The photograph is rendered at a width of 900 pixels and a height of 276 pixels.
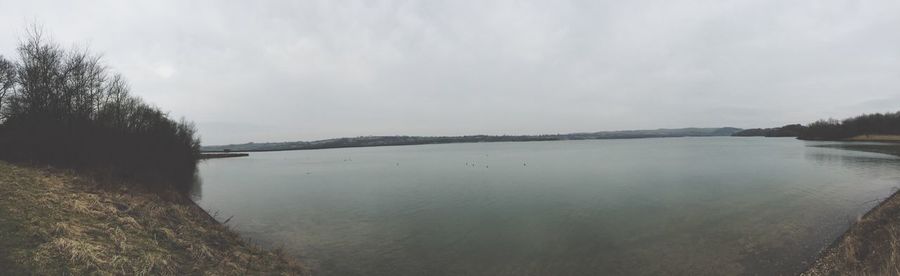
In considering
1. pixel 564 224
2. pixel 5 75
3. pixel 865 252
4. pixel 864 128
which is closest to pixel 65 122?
pixel 5 75

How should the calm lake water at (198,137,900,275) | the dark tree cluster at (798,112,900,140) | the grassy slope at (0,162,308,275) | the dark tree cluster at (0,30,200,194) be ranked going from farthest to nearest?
the dark tree cluster at (798,112,900,140)
the dark tree cluster at (0,30,200,194)
the calm lake water at (198,137,900,275)
the grassy slope at (0,162,308,275)

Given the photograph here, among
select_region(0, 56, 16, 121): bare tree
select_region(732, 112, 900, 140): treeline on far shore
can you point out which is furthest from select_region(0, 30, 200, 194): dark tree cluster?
select_region(732, 112, 900, 140): treeline on far shore

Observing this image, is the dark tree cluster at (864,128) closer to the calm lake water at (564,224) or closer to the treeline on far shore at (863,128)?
the treeline on far shore at (863,128)

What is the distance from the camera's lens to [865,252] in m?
10.1

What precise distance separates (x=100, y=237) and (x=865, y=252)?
19.6m

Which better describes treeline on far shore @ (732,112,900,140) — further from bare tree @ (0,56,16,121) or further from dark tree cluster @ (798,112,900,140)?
bare tree @ (0,56,16,121)

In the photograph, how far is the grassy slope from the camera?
6867 millimetres

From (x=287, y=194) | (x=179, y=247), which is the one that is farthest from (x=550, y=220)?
(x=287, y=194)

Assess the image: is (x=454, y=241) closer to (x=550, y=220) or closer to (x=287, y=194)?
(x=550, y=220)

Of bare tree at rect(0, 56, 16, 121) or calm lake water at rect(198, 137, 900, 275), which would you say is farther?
bare tree at rect(0, 56, 16, 121)

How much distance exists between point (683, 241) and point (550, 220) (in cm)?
527

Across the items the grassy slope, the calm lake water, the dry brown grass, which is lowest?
the calm lake water

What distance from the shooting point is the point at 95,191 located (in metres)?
13.3

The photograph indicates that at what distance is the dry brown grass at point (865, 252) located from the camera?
816cm
